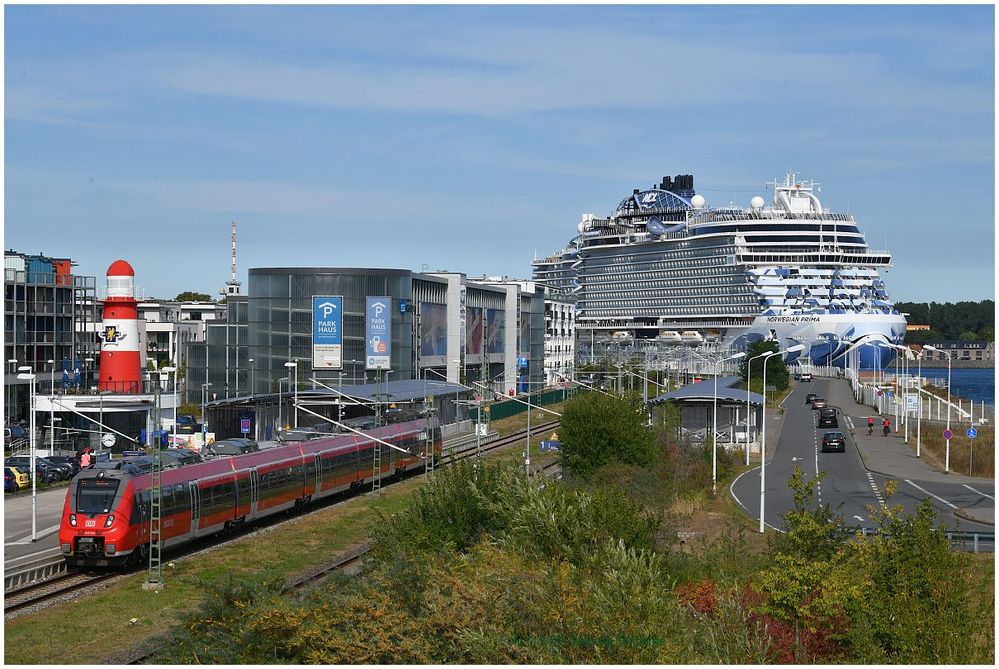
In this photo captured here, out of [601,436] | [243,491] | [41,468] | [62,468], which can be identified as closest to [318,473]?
[243,491]

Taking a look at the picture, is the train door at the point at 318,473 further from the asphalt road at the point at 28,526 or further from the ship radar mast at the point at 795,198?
the ship radar mast at the point at 795,198

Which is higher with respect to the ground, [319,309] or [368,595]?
[319,309]

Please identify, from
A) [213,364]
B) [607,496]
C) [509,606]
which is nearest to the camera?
[509,606]

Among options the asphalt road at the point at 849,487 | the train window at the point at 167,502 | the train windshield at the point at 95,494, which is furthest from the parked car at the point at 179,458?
the asphalt road at the point at 849,487

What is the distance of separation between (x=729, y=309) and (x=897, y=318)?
66.3ft

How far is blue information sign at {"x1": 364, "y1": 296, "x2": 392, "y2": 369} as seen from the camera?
73.6 meters

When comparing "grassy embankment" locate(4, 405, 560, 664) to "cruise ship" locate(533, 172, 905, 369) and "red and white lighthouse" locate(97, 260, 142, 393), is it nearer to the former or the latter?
"red and white lighthouse" locate(97, 260, 142, 393)

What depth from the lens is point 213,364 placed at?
260 feet

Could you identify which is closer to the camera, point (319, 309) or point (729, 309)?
point (319, 309)

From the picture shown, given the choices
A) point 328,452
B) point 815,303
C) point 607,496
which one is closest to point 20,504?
point 328,452

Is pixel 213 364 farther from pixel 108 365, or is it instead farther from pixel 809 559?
pixel 809 559

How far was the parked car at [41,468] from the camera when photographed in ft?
153

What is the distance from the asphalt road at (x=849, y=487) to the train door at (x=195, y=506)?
16173mm

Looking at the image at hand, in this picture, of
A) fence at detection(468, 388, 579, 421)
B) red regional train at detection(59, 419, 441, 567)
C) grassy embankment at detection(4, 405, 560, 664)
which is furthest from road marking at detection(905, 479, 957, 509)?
fence at detection(468, 388, 579, 421)
